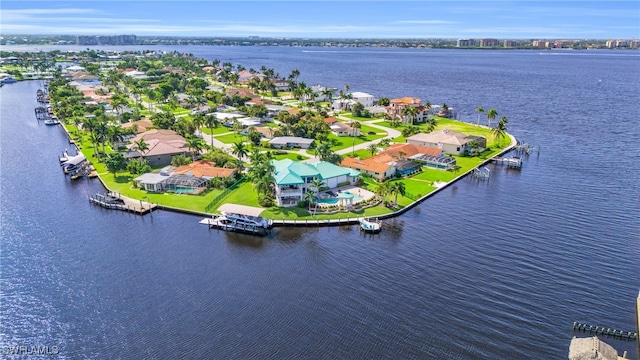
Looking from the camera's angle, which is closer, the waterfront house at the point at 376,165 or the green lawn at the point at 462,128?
the waterfront house at the point at 376,165

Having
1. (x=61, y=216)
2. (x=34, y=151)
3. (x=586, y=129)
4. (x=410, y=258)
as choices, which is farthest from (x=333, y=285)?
(x=586, y=129)

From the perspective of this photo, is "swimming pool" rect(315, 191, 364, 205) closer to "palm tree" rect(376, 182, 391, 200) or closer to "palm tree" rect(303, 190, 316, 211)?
"palm tree" rect(303, 190, 316, 211)

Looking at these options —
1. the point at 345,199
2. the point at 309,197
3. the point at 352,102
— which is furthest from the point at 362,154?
the point at 352,102

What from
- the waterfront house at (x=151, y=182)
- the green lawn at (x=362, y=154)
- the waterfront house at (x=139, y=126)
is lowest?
the waterfront house at (x=151, y=182)

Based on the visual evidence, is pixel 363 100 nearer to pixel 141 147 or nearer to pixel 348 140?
pixel 348 140

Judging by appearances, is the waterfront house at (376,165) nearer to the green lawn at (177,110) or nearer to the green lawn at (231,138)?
the green lawn at (231,138)

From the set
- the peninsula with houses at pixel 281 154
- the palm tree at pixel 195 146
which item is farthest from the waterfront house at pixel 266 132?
the palm tree at pixel 195 146
